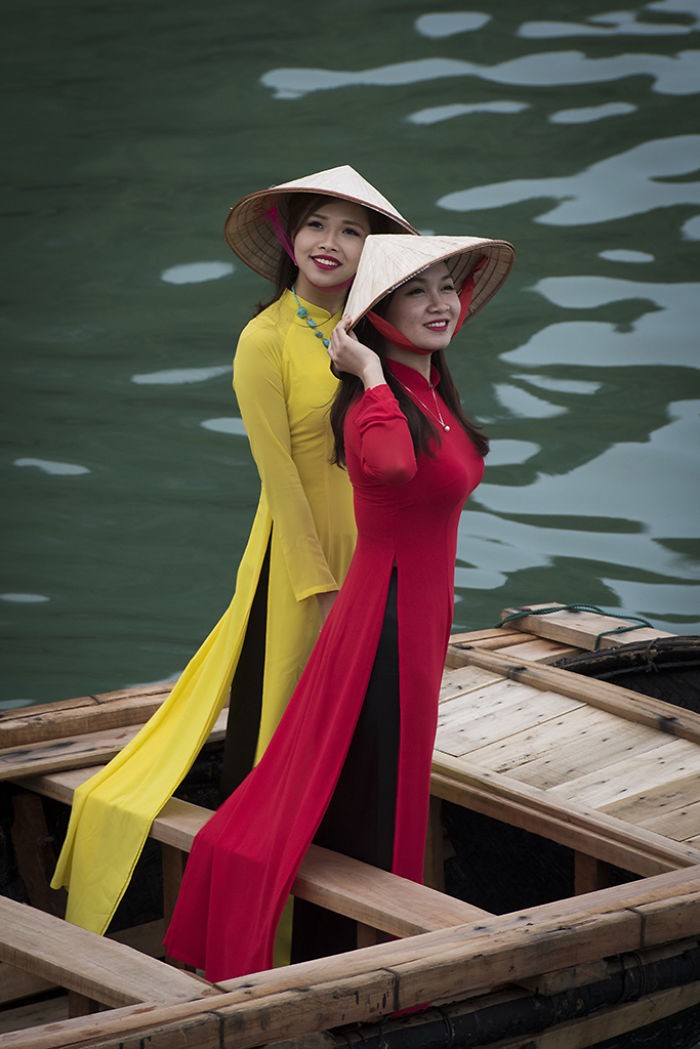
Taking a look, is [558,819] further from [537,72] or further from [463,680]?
[537,72]

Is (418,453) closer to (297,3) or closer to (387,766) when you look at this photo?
(387,766)

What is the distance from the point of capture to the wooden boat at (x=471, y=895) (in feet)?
8.72

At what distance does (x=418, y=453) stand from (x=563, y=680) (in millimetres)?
1665

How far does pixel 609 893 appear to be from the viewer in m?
3.10

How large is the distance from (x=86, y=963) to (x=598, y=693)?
1.96 metres

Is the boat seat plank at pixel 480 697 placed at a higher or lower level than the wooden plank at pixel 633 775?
lower

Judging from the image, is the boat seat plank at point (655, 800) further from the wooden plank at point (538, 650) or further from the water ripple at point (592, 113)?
the water ripple at point (592, 113)

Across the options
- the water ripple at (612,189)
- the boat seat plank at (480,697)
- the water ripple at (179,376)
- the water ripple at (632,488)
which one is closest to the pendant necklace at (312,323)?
the boat seat plank at (480,697)

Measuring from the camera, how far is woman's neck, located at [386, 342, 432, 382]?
3139 mm

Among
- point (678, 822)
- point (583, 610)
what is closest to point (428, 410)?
point (678, 822)

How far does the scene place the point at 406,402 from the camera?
3062 mm

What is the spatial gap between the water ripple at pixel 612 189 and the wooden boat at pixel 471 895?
22.3 ft

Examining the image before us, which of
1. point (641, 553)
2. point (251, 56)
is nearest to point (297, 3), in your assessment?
point (251, 56)

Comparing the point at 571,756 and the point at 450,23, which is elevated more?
the point at 450,23
